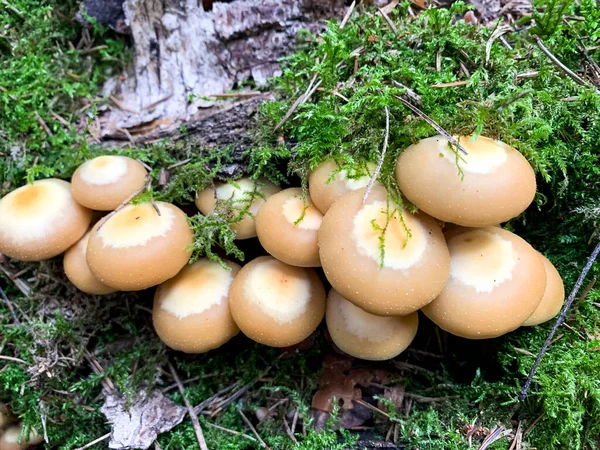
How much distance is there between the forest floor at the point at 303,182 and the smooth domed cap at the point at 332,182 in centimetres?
8

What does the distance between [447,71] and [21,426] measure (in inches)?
121

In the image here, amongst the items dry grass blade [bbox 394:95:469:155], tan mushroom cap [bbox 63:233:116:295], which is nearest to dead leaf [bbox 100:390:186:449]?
tan mushroom cap [bbox 63:233:116:295]

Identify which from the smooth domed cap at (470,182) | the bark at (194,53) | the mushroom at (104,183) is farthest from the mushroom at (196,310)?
the smooth domed cap at (470,182)

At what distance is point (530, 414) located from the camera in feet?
6.72

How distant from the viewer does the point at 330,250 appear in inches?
68.2

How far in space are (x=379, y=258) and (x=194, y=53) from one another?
185 centimetres

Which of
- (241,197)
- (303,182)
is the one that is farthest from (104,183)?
(303,182)

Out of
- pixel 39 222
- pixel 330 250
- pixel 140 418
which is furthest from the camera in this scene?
pixel 140 418

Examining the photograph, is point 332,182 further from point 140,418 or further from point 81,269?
point 140,418

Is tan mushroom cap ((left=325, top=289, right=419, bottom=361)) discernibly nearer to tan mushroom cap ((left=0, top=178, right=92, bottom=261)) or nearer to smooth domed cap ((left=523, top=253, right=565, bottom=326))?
smooth domed cap ((left=523, top=253, right=565, bottom=326))

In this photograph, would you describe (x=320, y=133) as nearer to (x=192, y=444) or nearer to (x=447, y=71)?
(x=447, y=71)

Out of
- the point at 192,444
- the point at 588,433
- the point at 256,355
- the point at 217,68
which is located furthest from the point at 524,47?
the point at 192,444

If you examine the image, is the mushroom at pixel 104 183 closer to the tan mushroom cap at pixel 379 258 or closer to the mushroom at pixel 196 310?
the mushroom at pixel 196 310

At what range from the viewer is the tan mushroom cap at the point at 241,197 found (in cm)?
223
